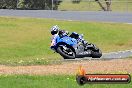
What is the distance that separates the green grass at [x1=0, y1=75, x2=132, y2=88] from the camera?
9023 mm

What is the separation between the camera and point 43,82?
31.4ft

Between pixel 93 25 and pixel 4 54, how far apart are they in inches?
458

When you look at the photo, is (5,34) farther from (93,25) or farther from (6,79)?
(6,79)

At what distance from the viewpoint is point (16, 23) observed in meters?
34.8

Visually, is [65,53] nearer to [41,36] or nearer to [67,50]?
[67,50]

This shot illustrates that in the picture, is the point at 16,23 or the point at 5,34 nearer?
the point at 5,34

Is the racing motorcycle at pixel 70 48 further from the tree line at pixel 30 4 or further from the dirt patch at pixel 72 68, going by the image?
the tree line at pixel 30 4

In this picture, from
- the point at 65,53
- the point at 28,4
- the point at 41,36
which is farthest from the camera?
the point at 28,4

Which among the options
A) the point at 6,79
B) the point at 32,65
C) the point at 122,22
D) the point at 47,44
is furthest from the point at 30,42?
the point at 6,79

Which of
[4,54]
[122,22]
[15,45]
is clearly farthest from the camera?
[122,22]

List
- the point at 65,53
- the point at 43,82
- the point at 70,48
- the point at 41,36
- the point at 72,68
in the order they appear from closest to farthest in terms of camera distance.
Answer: the point at 43,82 → the point at 72,68 → the point at 65,53 → the point at 70,48 → the point at 41,36

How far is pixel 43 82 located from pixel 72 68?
3.33 metres

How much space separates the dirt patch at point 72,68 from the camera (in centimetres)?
1196

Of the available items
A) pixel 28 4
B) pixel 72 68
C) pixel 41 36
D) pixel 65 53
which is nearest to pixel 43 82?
pixel 72 68
